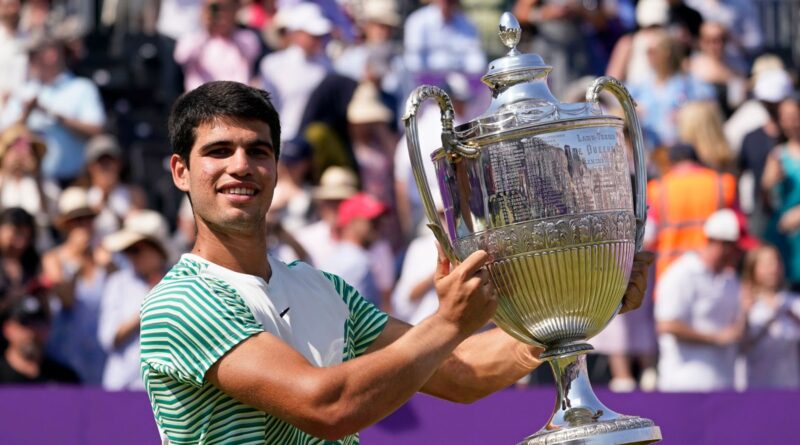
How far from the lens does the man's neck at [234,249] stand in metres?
3.74

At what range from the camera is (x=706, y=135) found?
8875 mm

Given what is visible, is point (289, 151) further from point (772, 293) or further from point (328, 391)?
point (328, 391)

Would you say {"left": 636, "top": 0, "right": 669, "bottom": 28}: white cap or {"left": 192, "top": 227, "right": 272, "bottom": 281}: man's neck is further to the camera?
{"left": 636, "top": 0, "right": 669, "bottom": 28}: white cap

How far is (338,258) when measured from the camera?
26.3 ft

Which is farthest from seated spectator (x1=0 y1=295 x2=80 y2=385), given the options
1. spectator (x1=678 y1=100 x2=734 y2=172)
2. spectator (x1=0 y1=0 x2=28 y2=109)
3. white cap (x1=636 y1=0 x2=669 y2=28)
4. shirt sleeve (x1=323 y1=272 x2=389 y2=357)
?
white cap (x1=636 y1=0 x2=669 y2=28)

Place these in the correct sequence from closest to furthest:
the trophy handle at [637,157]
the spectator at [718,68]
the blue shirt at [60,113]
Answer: the trophy handle at [637,157] → the blue shirt at [60,113] → the spectator at [718,68]

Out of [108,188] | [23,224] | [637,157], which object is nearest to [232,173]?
[637,157]

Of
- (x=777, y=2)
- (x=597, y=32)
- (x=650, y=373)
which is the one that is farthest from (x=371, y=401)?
(x=777, y=2)

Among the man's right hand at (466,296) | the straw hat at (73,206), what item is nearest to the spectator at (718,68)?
the straw hat at (73,206)

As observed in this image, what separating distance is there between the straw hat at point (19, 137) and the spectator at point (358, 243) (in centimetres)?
175

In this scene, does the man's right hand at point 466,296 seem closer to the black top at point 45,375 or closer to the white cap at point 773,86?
the black top at point 45,375

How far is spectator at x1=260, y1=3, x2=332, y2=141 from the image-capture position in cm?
966

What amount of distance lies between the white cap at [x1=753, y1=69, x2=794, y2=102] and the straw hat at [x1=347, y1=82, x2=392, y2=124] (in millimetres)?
2305

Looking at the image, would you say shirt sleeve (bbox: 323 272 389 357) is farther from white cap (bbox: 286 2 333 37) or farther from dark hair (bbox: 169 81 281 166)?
white cap (bbox: 286 2 333 37)
